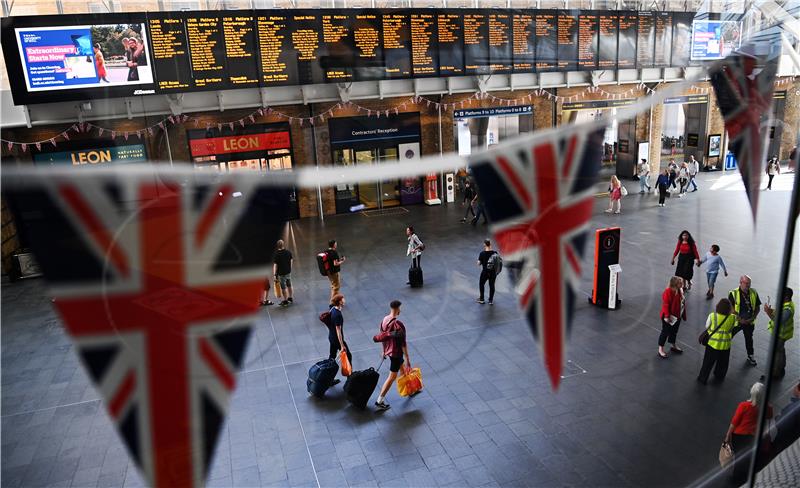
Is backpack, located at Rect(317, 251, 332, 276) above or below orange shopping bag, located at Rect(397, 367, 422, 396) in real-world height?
above

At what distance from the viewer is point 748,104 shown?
4.56 m

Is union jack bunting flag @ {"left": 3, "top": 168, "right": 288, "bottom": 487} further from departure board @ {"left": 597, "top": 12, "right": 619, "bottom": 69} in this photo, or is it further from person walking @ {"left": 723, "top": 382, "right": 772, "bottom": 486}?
departure board @ {"left": 597, "top": 12, "right": 619, "bottom": 69}

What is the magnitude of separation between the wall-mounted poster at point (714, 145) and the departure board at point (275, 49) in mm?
16960

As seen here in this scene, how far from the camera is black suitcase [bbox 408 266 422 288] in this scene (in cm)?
1131

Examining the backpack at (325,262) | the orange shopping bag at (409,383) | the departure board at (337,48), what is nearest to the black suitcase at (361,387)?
the orange shopping bag at (409,383)

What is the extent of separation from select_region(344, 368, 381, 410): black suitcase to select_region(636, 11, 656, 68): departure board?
14.5m

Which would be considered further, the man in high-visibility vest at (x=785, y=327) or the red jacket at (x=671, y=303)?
the red jacket at (x=671, y=303)

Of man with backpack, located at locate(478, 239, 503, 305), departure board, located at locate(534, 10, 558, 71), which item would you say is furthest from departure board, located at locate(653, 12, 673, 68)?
man with backpack, located at locate(478, 239, 503, 305)

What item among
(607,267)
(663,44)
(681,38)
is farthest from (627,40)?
(607,267)

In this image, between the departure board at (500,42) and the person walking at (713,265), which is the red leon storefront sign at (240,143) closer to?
the departure board at (500,42)

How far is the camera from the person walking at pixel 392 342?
6730 millimetres

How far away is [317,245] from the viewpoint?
15188 millimetres

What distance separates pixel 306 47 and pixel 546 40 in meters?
6.78

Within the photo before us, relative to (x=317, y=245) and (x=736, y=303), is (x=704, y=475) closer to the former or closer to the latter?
(x=736, y=303)
